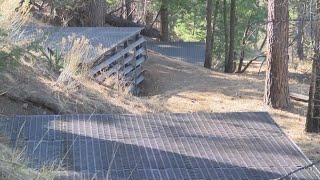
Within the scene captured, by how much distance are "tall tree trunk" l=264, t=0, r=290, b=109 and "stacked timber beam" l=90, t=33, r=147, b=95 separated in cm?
283

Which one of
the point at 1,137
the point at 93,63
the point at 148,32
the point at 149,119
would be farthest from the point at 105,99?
the point at 148,32

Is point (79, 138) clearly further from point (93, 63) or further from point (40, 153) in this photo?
Result: point (93, 63)

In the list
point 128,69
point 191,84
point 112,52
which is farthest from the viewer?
point 191,84

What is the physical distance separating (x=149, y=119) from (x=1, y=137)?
1511 mm

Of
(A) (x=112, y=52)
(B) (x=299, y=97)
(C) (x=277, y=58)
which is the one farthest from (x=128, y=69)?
(B) (x=299, y=97)

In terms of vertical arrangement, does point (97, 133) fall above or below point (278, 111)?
above

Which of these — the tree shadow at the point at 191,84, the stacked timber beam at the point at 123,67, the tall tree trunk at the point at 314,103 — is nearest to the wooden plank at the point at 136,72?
the stacked timber beam at the point at 123,67

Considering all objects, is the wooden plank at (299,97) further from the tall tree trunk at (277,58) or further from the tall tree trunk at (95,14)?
the tall tree trunk at (95,14)

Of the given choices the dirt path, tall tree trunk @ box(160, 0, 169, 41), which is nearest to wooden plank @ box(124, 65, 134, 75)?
the dirt path

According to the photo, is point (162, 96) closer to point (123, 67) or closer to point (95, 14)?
point (123, 67)

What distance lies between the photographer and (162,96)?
10.2m

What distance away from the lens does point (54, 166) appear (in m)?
3.84

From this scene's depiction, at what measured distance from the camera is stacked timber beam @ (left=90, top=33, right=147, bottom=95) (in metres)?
8.97

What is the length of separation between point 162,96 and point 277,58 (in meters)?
2.57
